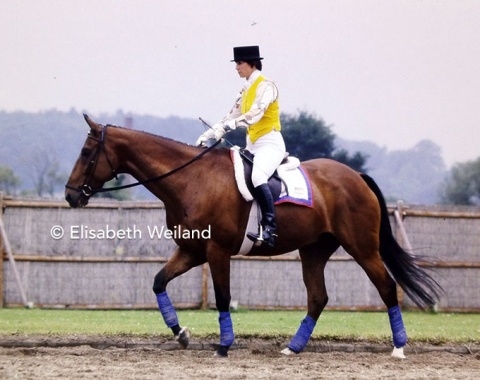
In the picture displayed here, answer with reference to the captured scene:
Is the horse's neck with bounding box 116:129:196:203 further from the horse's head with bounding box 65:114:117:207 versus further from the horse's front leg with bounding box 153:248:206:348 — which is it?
the horse's front leg with bounding box 153:248:206:348

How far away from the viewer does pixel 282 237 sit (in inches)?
402

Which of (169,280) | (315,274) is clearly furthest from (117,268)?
(169,280)

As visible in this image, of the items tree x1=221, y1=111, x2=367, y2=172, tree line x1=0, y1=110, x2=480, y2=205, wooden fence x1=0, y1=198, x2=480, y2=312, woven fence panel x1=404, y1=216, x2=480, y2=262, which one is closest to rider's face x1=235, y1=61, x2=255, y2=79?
wooden fence x1=0, y1=198, x2=480, y2=312

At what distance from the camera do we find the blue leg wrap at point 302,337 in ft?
33.8

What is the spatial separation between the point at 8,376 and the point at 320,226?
14.0 ft

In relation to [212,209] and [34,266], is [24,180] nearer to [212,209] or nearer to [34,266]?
[34,266]

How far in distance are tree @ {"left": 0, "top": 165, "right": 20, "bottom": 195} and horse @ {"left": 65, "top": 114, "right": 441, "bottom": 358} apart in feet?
94.8

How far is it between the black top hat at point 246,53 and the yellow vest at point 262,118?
25 cm

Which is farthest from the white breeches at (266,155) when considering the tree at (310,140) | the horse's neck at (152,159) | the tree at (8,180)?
the tree at (8,180)

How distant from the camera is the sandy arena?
8.14 metres

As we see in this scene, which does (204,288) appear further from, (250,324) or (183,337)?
(183,337)

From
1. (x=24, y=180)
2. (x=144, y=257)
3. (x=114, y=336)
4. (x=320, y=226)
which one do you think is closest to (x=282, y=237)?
(x=320, y=226)

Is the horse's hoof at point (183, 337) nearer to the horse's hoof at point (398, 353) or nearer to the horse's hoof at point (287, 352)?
the horse's hoof at point (287, 352)

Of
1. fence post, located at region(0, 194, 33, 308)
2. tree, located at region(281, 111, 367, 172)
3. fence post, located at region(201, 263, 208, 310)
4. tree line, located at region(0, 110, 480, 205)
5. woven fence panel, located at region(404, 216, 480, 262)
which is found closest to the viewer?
fence post, located at region(0, 194, 33, 308)
